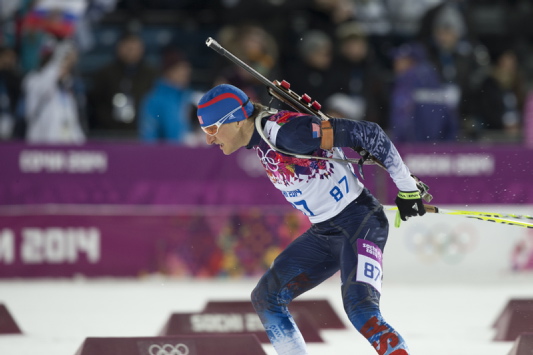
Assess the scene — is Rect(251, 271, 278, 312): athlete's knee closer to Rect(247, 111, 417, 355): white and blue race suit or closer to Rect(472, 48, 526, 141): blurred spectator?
Rect(247, 111, 417, 355): white and blue race suit

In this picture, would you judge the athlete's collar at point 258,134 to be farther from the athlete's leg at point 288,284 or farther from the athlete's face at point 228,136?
the athlete's leg at point 288,284

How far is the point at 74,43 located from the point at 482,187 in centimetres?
568

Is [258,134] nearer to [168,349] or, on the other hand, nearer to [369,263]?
[369,263]

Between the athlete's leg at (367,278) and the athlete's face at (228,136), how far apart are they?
784 mm

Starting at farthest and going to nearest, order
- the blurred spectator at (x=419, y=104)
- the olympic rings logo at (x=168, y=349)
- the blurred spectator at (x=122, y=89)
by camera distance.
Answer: the blurred spectator at (x=122, y=89), the blurred spectator at (x=419, y=104), the olympic rings logo at (x=168, y=349)

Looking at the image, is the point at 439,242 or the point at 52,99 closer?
the point at 439,242

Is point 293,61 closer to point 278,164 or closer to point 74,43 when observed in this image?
point 74,43

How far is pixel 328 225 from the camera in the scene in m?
5.85

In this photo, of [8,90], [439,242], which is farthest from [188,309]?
[8,90]

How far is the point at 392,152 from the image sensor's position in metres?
5.54

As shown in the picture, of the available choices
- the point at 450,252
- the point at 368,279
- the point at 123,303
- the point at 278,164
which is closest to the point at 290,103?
the point at 278,164

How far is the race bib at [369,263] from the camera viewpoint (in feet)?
18.2

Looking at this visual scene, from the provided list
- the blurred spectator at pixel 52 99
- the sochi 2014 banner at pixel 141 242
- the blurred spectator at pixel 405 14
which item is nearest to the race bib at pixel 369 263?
the sochi 2014 banner at pixel 141 242

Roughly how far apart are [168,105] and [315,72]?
73.1 inches
